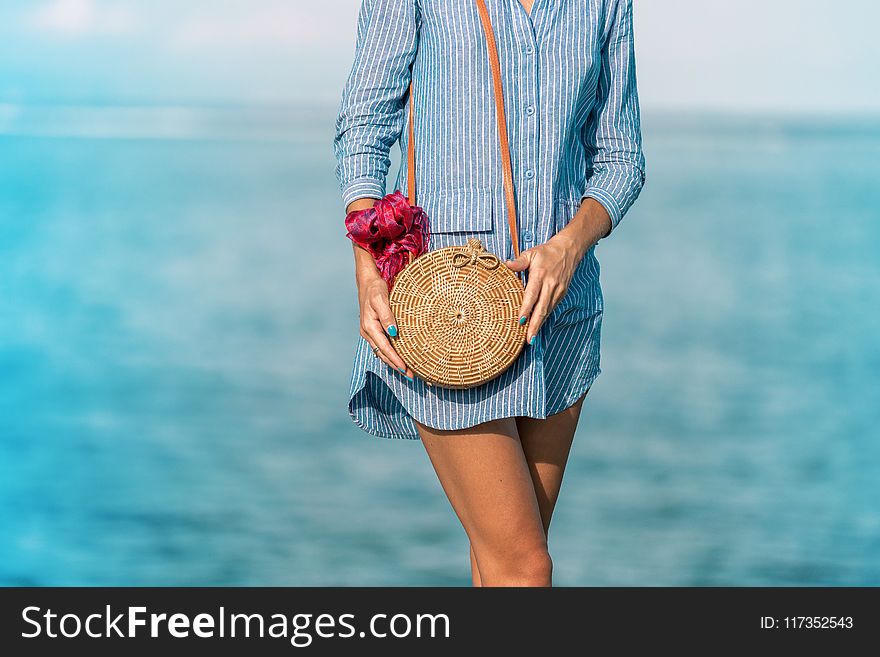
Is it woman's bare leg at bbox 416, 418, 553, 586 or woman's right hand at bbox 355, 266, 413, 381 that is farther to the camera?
woman's bare leg at bbox 416, 418, 553, 586

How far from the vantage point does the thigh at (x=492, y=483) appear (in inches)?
85.4

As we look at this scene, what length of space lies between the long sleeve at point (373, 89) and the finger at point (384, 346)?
23 cm

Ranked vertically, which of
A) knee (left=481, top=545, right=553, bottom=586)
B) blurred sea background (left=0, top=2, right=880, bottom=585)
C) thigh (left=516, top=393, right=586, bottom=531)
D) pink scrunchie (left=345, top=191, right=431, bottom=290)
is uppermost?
blurred sea background (left=0, top=2, right=880, bottom=585)

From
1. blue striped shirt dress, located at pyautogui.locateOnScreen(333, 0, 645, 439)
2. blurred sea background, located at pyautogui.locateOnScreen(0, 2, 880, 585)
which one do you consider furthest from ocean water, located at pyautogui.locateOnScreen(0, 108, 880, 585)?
blue striped shirt dress, located at pyautogui.locateOnScreen(333, 0, 645, 439)

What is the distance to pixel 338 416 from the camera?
6.54 metres

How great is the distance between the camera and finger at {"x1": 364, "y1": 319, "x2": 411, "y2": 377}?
2.06 m

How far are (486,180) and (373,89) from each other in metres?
0.25

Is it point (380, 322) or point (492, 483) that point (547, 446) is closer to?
point (492, 483)

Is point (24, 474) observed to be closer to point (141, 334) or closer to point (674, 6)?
point (141, 334)

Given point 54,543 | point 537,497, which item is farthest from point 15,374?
point 537,497

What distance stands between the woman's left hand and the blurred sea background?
2.55m

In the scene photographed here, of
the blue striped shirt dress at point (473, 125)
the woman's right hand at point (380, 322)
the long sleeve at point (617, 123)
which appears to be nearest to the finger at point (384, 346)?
the woman's right hand at point (380, 322)

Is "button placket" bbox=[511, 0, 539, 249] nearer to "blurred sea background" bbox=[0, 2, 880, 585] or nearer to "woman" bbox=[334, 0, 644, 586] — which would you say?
"woman" bbox=[334, 0, 644, 586]

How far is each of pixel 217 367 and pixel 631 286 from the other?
4.36 m
